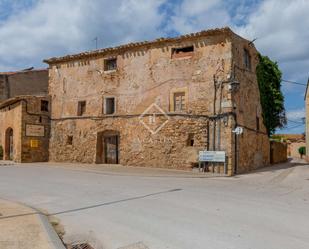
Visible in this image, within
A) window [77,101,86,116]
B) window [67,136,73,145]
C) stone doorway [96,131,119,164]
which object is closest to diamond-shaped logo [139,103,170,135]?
stone doorway [96,131,119,164]

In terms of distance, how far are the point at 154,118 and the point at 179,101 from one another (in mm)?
1581

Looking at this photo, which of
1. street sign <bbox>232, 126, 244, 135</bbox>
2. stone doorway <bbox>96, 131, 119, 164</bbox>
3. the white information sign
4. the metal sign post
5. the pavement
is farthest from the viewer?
the white information sign

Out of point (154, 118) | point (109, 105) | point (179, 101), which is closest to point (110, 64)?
point (109, 105)

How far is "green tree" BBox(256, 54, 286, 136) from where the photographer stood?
20.6 metres

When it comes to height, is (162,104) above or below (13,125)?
above

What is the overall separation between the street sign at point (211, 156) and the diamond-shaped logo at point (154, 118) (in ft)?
8.83

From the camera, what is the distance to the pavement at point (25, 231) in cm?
445

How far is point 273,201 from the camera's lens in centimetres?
842

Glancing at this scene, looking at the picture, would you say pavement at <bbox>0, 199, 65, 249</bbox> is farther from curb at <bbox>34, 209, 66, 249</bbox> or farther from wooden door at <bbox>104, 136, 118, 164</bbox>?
wooden door at <bbox>104, 136, 118, 164</bbox>

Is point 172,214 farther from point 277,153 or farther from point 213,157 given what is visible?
point 277,153

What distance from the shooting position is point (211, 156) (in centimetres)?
1606

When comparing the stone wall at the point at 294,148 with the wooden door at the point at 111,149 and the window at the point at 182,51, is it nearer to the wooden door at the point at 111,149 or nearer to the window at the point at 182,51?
the wooden door at the point at 111,149

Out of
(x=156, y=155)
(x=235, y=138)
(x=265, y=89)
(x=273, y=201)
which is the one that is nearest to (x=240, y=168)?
(x=235, y=138)

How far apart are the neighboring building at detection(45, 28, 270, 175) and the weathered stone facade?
0.62m
